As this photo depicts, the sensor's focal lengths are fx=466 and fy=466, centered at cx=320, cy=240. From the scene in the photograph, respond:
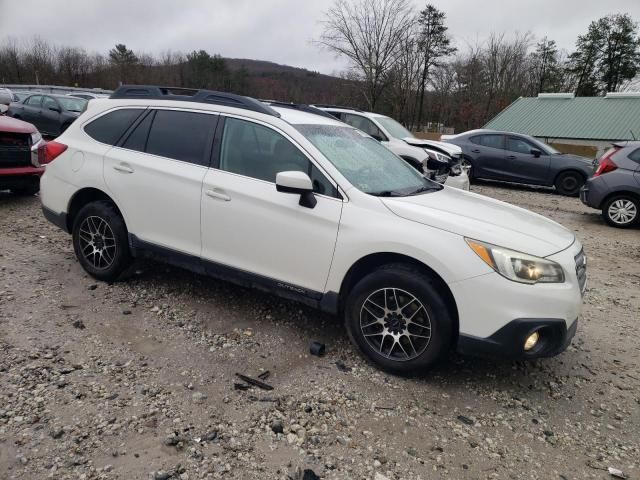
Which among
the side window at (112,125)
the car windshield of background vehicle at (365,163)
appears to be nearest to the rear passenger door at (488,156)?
the car windshield of background vehicle at (365,163)

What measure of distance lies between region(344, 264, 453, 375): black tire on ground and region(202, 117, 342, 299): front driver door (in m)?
0.35

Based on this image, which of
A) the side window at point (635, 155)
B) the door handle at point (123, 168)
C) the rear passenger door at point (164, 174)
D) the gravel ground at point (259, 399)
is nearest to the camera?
the gravel ground at point (259, 399)

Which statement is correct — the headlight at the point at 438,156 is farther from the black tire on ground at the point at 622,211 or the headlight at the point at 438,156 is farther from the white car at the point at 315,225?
the white car at the point at 315,225

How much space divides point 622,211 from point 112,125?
28.6 ft

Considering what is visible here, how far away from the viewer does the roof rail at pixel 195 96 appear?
3828 millimetres

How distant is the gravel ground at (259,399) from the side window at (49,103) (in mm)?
12858

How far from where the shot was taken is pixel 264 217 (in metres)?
3.51

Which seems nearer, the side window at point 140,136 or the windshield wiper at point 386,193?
the windshield wiper at point 386,193

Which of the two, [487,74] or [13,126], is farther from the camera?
[487,74]

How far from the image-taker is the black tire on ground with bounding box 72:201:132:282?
4.27 metres

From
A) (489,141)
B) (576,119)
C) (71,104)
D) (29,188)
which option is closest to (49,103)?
(71,104)

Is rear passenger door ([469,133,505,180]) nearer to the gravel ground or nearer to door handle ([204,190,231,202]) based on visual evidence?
the gravel ground

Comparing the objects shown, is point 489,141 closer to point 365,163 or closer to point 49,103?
point 365,163

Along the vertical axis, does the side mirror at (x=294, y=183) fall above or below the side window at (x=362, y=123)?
below
